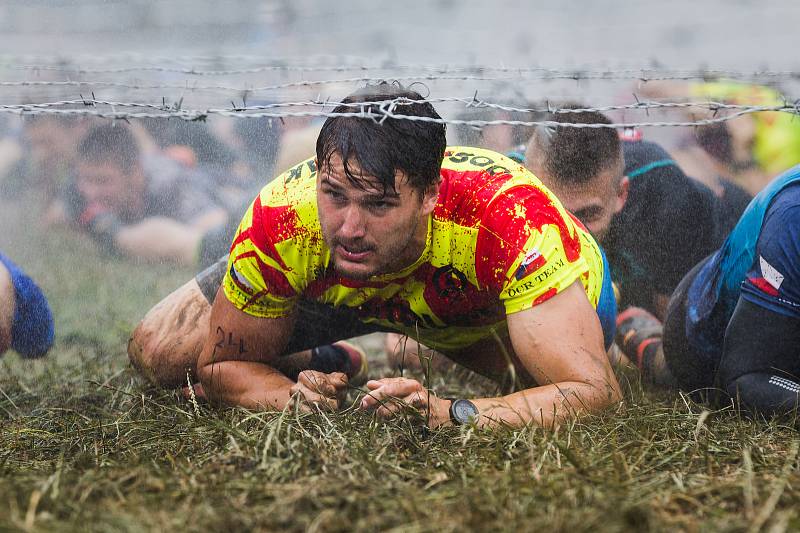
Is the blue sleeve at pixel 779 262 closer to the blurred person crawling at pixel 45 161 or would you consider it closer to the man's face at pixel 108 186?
the man's face at pixel 108 186

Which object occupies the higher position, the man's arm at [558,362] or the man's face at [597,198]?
the man's face at [597,198]

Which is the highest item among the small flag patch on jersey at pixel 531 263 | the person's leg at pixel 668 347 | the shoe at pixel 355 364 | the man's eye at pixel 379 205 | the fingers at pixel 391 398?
the man's eye at pixel 379 205

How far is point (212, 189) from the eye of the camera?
6285mm

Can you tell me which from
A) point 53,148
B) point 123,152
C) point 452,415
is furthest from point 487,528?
point 53,148

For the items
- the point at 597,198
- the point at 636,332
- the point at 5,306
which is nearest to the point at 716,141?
the point at 597,198

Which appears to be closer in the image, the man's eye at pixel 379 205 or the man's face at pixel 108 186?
the man's eye at pixel 379 205

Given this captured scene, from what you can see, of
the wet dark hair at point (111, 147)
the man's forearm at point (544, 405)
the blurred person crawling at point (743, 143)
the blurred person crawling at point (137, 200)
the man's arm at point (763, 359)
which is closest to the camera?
the man's forearm at point (544, 405)

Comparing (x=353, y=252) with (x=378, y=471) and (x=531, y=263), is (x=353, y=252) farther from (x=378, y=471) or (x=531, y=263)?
(x=378, y=471)

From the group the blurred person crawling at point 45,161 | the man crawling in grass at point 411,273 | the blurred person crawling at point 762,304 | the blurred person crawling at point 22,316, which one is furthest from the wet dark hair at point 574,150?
the blurred person crawling at point 45,161

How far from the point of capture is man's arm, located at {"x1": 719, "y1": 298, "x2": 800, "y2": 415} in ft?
10.6

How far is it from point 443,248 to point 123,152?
381cm

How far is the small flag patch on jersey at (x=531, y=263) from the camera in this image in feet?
10.3

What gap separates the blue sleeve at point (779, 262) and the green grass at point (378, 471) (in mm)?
385

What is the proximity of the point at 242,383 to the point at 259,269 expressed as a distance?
41 centimetres
